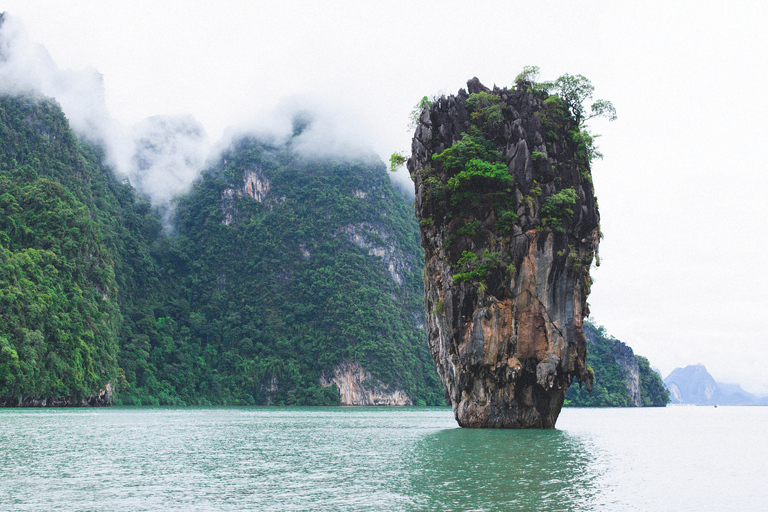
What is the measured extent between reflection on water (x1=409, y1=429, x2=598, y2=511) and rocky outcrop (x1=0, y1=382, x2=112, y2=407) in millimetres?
50445

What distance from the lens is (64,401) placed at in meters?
68.6

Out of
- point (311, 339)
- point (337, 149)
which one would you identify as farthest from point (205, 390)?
point (337, 149)

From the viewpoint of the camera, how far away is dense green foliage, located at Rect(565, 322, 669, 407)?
111250 mm

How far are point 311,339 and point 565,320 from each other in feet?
274

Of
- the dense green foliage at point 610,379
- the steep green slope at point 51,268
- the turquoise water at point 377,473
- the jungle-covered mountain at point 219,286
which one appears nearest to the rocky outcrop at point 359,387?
the jungle-covered mountain at point 219,286

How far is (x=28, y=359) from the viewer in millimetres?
61469

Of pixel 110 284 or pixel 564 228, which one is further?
pixel 110 284

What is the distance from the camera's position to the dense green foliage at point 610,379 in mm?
111250

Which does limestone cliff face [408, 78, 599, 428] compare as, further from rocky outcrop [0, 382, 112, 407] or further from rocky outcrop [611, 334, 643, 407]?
rocky outcrop [611, 334, 643, 407]

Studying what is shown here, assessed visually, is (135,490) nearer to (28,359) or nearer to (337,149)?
(28,359)

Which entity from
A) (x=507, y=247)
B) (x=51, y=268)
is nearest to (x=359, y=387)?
(x=51, y=268)

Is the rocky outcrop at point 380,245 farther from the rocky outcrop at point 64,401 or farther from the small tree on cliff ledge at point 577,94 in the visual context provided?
the small tree on cliff ledge at point 577,94

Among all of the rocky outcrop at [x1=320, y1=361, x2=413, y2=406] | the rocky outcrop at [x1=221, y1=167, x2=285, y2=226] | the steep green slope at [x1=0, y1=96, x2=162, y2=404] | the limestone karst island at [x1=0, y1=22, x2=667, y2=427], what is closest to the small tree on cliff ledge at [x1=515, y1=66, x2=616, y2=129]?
the limestone karst island at [x1=0, y1=22, x2=667, y2=427]

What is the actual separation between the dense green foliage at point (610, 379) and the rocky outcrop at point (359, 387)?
2892 centimetres
